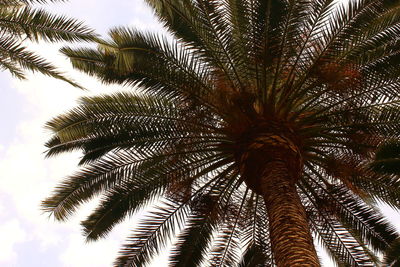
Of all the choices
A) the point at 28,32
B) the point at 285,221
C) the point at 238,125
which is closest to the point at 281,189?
the point at 285,221

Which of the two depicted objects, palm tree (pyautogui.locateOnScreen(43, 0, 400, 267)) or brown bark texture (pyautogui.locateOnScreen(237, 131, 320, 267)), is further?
palm tree (pyautogui.locateOnScreen(43, 0, 400, 267))

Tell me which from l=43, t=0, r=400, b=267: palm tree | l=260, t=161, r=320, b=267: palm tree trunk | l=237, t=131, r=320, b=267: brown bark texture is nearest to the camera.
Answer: l=260, t=161, r=320, b=267: palm tree trunk

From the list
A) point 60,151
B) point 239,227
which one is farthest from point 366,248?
point 60,151

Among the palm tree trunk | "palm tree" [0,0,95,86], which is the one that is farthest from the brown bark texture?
"palm tree" [0,0,95,86]

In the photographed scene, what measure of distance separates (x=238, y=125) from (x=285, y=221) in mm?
2158

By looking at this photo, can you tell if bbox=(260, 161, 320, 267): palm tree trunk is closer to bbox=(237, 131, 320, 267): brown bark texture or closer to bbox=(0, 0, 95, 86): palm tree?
bbox=(237, 131, 320, 267): brown bark texture

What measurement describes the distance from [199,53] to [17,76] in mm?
3103

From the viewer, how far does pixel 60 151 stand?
10.0 meters

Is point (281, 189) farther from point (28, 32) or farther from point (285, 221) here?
point (28, 32)

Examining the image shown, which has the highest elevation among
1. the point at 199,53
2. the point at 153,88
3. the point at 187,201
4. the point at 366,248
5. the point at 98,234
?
the point at 199,53

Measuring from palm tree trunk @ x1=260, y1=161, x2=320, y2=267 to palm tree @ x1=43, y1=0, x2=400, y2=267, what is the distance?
69mm

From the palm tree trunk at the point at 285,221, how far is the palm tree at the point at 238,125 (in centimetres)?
7

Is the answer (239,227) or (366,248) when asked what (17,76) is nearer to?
(239,227)

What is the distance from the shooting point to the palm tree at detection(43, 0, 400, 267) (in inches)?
316
